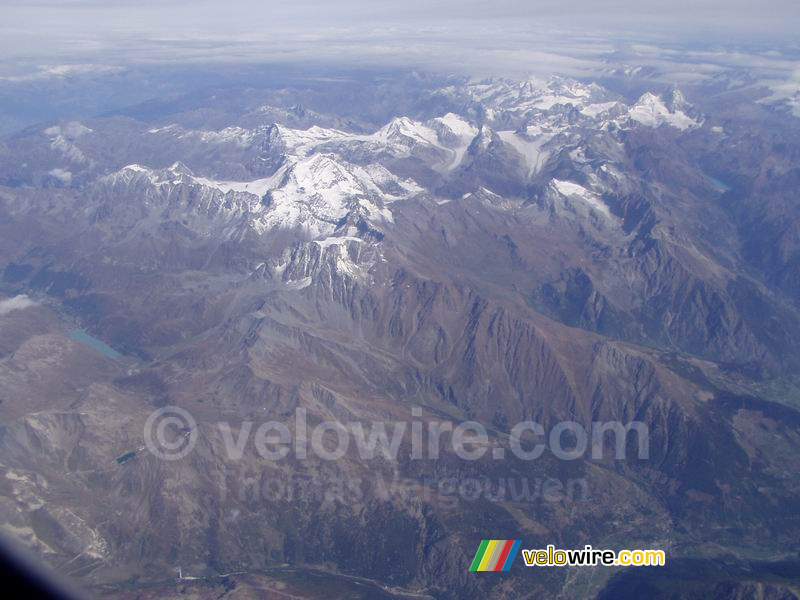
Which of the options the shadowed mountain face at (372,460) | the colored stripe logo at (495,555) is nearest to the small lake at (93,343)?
the shadowed mountain face at (372,460)

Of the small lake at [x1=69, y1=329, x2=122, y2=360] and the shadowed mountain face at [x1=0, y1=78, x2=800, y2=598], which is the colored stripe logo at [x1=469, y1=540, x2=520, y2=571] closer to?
the shadowed mountain face at [x1=0, y1=78, x2=800, y2=598]

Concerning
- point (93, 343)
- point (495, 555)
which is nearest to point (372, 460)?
point (495, 555)

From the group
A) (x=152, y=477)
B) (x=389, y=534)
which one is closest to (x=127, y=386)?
(x=152, y=477)

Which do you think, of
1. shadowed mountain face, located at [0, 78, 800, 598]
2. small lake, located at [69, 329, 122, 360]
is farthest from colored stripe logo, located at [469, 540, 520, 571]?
small lake, located at [69, 329, 122, 360]

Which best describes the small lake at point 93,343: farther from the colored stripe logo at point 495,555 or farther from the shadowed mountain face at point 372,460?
the colored stripe logo at point 495,555

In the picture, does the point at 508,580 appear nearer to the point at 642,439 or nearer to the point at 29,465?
the point at 642,439

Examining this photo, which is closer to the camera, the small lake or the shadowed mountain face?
the shadowed mountain face
